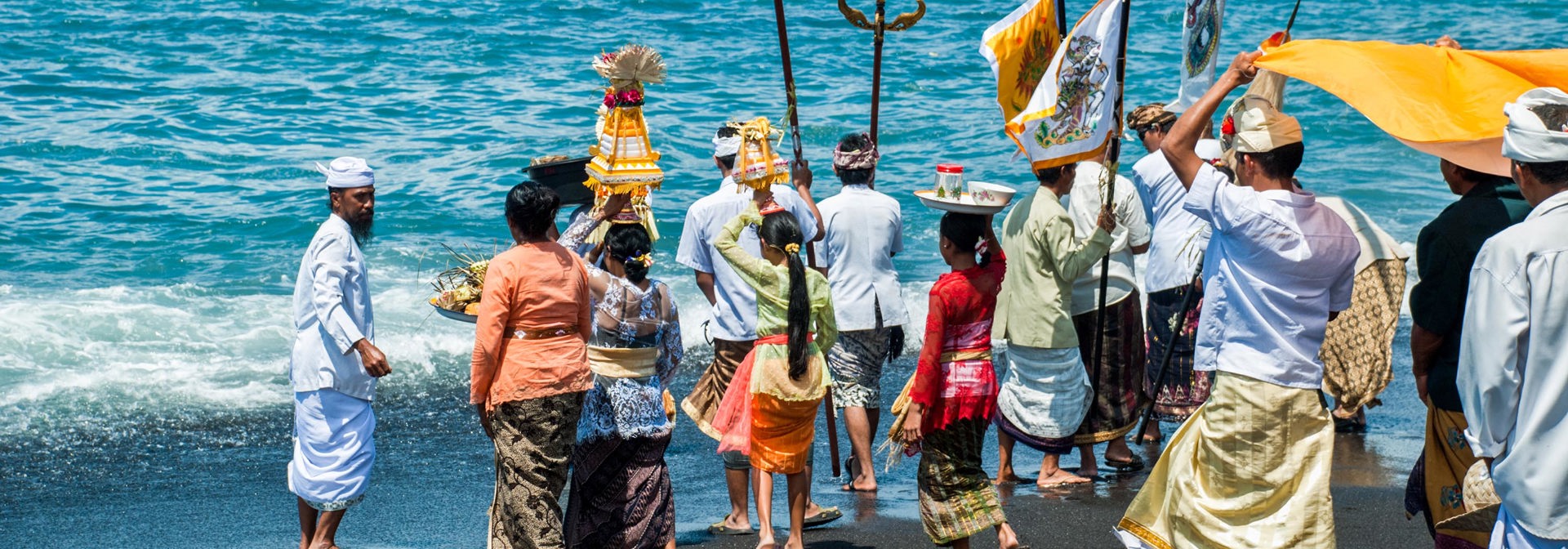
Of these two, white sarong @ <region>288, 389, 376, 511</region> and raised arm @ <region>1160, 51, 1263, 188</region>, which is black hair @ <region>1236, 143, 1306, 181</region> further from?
white sarong @ <region>288, 389, 376, 511</region>

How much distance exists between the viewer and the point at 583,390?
5.66 metres

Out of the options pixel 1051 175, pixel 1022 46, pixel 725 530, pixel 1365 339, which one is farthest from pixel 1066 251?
pixel 1365 339

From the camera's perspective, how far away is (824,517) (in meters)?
6.66

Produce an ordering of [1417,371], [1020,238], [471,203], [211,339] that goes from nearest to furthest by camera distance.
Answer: [1417,371]
[1020,238]
[211,339]
[471,203]

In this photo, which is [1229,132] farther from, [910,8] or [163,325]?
[910,8]

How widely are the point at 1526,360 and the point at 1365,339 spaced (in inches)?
181

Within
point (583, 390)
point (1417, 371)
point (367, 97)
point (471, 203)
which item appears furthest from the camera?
point (367, 97)

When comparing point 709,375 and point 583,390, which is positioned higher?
point 583,390

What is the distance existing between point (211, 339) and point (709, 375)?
223 inches

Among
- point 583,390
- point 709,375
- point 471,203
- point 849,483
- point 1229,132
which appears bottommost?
point 471,203

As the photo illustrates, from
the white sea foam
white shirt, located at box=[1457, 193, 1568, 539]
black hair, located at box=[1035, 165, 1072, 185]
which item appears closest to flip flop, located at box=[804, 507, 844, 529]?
black hair, located at box=[1035, 165, 1072, 185]

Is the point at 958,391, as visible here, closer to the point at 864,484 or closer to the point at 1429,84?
the point at 864,484

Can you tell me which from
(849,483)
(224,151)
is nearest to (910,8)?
(224,151)

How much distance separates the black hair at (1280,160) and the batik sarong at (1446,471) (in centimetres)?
87
